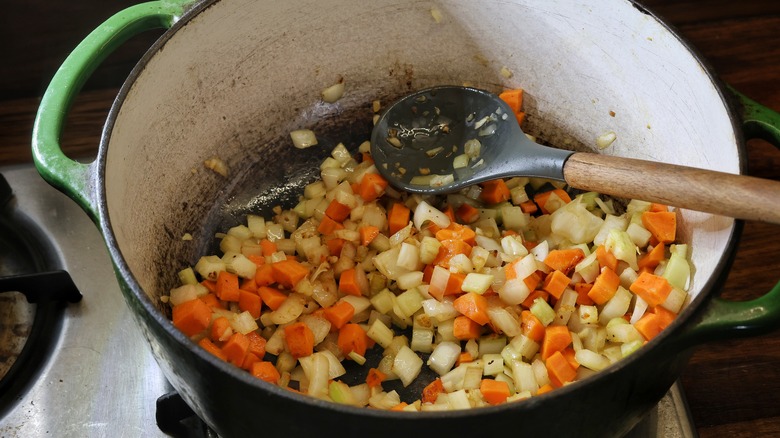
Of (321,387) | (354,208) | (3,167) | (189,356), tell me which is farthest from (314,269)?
(3,167)

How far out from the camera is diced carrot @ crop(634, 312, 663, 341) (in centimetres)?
117

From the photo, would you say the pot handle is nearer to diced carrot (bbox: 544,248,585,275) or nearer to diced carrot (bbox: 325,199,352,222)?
diced carrot (bbox: 325,199,352,222)

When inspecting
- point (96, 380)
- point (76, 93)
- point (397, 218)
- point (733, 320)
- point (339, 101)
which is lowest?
point (96, 380)

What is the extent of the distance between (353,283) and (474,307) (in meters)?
0.23

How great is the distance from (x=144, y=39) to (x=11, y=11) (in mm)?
287

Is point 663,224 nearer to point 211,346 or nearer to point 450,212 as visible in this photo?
point 450,212

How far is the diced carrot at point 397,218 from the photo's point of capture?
1.43 meters

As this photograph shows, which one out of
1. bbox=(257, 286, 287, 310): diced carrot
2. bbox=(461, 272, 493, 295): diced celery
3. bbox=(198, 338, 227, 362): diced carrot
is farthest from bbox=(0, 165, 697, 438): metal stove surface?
bbox=(461, 272, 493, 295): diced celery

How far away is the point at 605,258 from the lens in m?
1.28

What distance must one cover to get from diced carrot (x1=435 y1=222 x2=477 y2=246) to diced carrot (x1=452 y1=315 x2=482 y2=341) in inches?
5.7

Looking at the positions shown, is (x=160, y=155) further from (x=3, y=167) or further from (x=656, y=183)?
(x=656, y=183)

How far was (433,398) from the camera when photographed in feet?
4.00

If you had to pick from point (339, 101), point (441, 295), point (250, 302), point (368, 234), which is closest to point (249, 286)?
point (250, 302)

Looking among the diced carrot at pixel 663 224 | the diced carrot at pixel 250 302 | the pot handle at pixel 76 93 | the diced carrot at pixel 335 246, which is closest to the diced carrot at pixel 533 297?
the diced carrot at pixel 663 224
